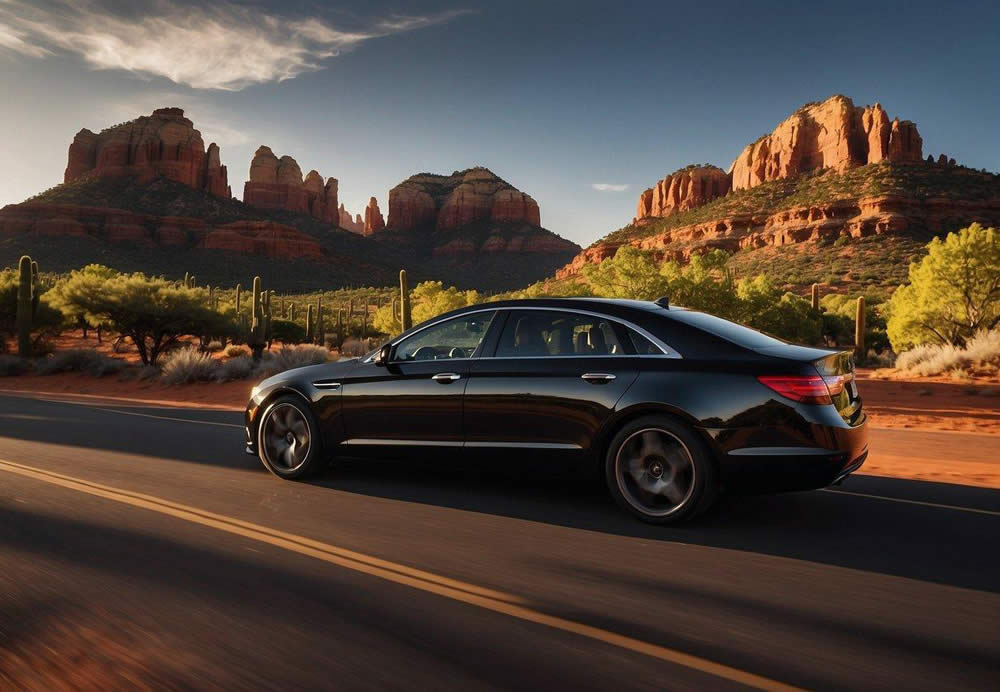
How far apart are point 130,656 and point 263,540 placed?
1.69m

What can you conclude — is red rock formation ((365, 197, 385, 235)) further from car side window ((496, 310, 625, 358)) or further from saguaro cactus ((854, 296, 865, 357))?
car side window ((496, 310, 625, 358))

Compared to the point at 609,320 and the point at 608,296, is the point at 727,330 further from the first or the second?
the point at 608,296

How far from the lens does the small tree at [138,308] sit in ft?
93.2

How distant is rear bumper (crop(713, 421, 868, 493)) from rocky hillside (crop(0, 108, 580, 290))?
83.6 m

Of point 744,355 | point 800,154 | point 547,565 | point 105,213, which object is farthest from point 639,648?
point 800,154

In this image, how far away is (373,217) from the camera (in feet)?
598

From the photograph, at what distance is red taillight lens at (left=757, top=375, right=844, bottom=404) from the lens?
4.81 metres

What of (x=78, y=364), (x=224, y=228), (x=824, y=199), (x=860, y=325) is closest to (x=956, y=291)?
(x=860, y=325)

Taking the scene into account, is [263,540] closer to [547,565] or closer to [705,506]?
[547,565]

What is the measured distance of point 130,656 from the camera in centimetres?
304

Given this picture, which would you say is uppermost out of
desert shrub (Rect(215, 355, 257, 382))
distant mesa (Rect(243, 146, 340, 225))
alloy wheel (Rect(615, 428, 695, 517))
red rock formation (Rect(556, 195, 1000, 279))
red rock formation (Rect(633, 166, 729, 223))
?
distant mesa (Rect(243, 146, 340, 225))

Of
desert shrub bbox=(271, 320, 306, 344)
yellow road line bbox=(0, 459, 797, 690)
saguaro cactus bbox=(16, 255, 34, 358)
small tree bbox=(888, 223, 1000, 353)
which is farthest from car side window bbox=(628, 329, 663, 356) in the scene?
desert shrub bbox=(271, 320, 306, 344)

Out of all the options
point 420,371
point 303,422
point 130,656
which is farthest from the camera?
point 303,422

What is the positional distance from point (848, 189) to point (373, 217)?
122m
